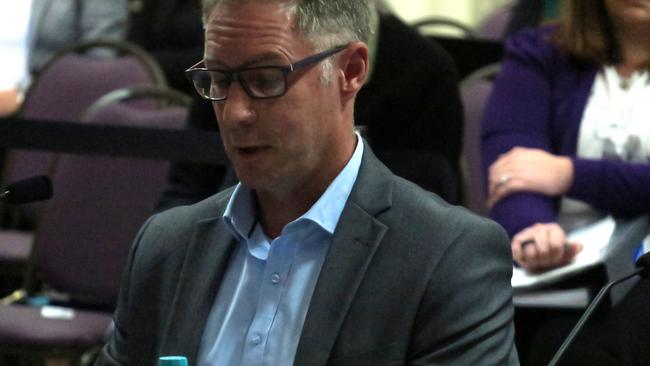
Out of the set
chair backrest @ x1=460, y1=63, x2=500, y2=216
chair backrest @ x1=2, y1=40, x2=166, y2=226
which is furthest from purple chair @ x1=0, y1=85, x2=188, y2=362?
chair backrest @ x1=460, y1=63, x2=500, y2=216

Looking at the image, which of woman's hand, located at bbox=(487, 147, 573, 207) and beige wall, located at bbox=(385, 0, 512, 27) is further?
beige wall, located at bbox=(385, 0, 512, 27)

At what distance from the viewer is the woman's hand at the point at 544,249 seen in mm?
2609

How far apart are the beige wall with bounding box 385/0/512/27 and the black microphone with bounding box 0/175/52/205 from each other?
5121 mm

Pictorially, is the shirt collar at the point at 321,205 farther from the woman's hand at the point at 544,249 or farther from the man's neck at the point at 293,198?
the woman's hand at the point at 544,249

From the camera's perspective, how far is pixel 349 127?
1.99 metres

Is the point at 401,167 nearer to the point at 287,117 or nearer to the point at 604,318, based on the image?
the point at 604,318

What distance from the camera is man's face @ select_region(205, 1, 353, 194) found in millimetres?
1910

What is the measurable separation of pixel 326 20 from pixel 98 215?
2101 millimetres

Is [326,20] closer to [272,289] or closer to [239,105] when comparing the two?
[239,105]

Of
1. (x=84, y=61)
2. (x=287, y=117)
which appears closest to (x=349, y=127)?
(x=287, y=117)

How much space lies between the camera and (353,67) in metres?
1.99

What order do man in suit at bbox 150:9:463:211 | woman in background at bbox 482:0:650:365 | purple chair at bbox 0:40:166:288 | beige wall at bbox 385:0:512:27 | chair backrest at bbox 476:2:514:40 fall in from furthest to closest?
1. beige wall at bbox 385:0:512:27
2. chair backrest at bbox 476:2:514:40
3. purple chair at bbox 0:40:166:288
4. man in suit at bbox 150:9:463:211
5. woman in background at bbox 482:0:650:365

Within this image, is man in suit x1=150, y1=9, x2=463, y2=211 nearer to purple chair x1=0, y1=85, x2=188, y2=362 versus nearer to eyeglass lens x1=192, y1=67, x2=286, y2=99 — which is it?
purple chair x1=0, y1=85, x2=188, y2=362

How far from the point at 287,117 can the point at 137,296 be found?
0.36 metres
